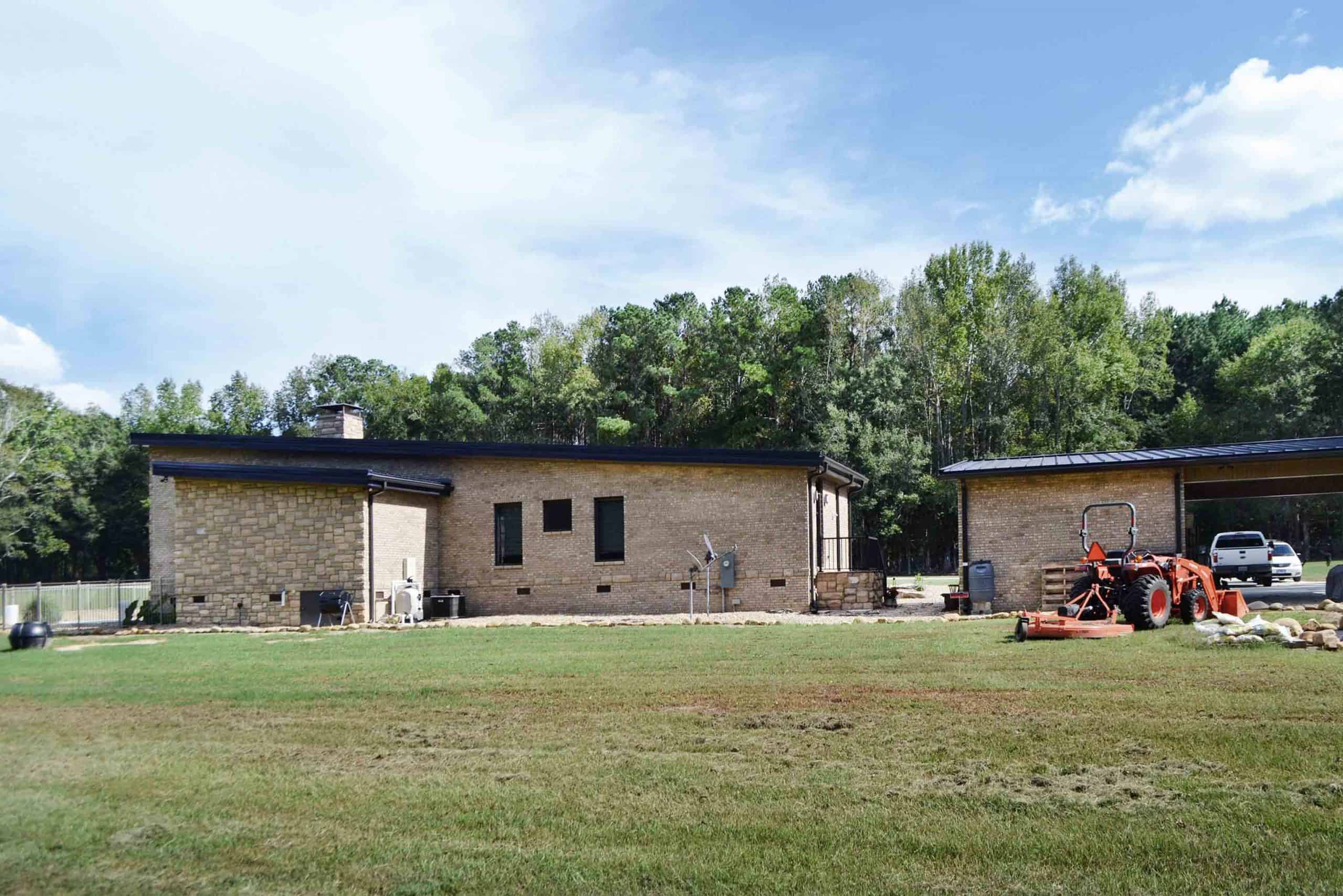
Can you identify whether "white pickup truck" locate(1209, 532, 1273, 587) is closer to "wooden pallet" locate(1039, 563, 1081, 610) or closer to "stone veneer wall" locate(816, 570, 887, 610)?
"wooden pallet" locate(1039, 563, 1081, 610)

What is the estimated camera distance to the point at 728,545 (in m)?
23.8

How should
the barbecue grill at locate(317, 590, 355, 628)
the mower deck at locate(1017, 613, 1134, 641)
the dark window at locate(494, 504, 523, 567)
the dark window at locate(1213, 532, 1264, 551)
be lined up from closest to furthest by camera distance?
the mower deck at locate(1017, 613, 1134, 641) < the barbecue grill at locate(317, 590, 355, 628) < the dark window at locate(494, 504, 523, 567) < the dark window at locate(1213, 532, 1264, 551)

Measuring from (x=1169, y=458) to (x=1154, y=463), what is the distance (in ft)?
1.03

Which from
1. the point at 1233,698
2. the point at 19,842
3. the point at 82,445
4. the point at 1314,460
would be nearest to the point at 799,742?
the point at 1233,698

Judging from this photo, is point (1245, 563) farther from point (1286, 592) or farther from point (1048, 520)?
point (1048, 520)

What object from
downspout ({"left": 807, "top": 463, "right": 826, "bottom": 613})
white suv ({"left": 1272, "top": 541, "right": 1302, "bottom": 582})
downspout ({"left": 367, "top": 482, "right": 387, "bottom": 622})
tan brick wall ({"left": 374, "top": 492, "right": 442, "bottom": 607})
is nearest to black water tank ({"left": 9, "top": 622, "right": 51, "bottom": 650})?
downspout ({"left": 367, "top": 482, "right": 387, "bottom": 622})

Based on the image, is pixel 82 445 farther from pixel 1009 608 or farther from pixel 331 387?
pixel 1009 608

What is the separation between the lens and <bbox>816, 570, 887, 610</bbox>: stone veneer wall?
23.6 metres

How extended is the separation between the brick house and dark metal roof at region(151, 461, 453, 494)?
36 mm

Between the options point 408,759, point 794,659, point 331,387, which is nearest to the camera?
point 408,759

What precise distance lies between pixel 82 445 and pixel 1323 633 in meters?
63.8

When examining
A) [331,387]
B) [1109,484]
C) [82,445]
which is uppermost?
[331,387]

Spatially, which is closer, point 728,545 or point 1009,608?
point 1009,608

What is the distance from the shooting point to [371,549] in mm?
22688
